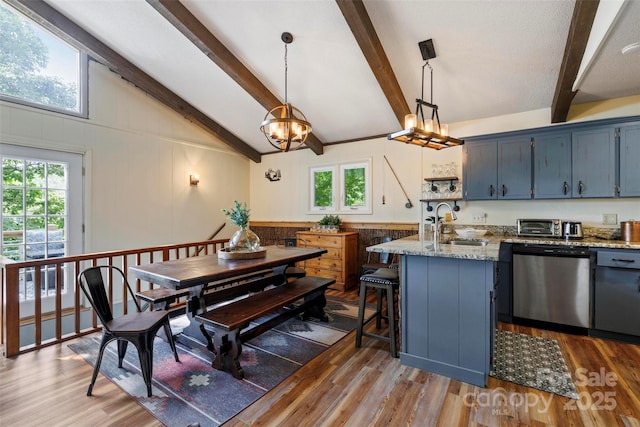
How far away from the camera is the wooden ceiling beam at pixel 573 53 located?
7.38 ft

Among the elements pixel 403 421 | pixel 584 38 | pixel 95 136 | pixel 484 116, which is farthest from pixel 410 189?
pixel 95 136

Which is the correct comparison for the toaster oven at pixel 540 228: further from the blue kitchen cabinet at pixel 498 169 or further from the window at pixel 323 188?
the window at pixel 323 188

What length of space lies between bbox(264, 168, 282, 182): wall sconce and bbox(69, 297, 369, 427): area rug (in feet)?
11.6

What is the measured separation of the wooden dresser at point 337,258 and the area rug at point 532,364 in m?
2.28

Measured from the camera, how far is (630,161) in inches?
122

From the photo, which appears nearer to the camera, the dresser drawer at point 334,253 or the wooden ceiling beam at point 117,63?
the wooden ceiling beam at point 117,63

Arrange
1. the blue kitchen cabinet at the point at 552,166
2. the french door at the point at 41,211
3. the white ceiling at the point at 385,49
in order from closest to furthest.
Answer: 1. the white ceiling at the point at 385,49
2. the blue kitchen cabinet at the point at 552,166
3. the french door at the point at 41,211

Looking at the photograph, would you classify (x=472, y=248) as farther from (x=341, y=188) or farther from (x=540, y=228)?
(x=341, y=188)

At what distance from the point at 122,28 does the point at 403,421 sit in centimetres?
485

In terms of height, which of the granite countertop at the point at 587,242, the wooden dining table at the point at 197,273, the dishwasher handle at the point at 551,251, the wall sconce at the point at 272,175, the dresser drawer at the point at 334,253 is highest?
the wall sconce at the point at 272,175

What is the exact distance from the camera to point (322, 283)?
338 centimetres

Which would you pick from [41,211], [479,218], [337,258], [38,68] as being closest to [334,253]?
[337,258]

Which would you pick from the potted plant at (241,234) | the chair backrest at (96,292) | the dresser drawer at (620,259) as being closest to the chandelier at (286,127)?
the potted plant at (241,234)

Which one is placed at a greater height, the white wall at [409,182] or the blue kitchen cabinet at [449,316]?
the white wall at [409,182]
